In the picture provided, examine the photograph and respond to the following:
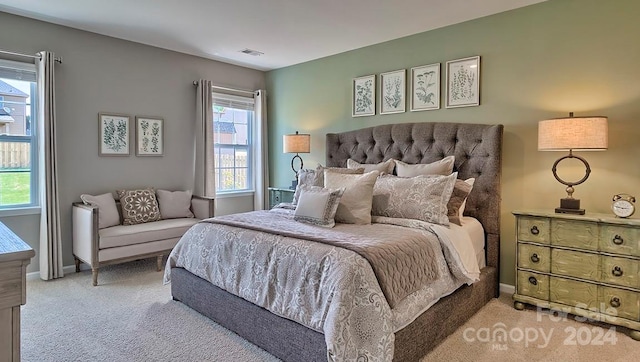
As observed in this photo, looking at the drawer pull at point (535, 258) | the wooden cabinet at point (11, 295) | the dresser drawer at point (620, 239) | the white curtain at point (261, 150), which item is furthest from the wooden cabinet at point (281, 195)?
the wooden cabinet at point (11, 295)

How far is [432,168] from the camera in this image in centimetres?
335

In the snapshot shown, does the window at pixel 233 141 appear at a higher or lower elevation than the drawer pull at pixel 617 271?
higher

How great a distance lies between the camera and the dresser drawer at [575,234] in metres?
2.61

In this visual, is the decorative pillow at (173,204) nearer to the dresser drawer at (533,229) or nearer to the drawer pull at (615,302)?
the dresser drawer at (533,229)

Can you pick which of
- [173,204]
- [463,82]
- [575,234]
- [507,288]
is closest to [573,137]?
[575,234]

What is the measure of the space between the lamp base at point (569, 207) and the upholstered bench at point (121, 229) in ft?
11.6

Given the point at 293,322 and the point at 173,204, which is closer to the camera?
the point at 293,322

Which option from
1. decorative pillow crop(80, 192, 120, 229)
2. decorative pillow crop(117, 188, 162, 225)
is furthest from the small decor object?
decorative pillow crop(80, 192, 120, 229)

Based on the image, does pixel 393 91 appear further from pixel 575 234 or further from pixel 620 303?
pixel 620 303

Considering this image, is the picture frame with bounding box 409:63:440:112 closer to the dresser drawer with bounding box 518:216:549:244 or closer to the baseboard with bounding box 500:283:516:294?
the dresser drawer with bounding box 518:216:549:244

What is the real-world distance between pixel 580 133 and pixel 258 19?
2865 millimetres

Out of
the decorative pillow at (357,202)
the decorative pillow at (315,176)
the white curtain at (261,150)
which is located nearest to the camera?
the decorative pillow at (357,202)

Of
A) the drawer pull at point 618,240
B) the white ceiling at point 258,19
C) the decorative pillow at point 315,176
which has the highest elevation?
the white ceiling at point 258,19

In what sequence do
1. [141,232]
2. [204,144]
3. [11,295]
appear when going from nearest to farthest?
1. [11,295]
2. [141,232]
3. [204,144]
